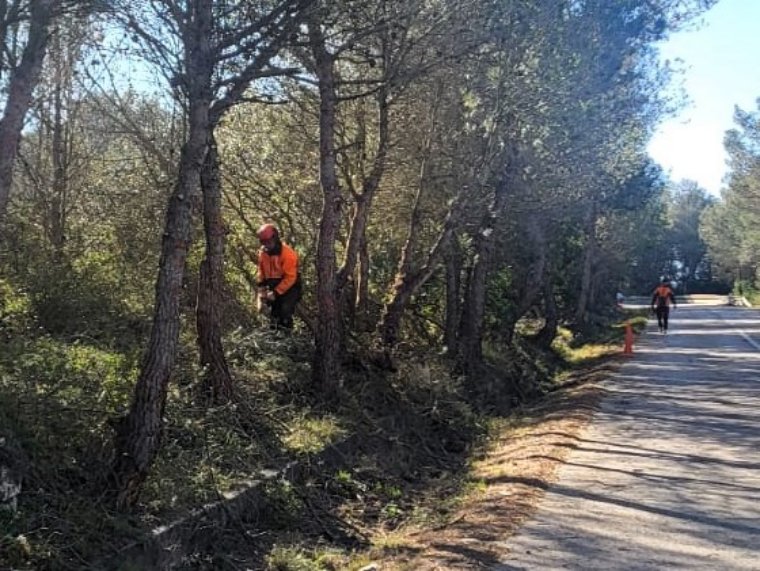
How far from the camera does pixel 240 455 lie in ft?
27.0

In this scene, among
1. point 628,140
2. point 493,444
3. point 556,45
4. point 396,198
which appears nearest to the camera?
point 493,444

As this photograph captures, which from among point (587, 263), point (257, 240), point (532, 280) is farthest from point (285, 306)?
point (587, 263)

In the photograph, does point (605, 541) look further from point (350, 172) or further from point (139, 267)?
point (350, 172)

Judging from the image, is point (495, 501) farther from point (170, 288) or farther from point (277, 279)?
point (277, 279)

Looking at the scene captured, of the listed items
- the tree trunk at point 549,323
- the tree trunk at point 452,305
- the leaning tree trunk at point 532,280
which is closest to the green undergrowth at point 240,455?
the tree trunk at point 452,305

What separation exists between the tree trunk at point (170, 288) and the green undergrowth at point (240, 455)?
0.22 m

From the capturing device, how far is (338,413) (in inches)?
436

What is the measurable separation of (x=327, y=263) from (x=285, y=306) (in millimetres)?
1127

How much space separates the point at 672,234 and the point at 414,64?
108 metres

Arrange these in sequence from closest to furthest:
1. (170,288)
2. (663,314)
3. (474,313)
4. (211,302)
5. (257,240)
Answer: (170,288) → (211,302) → (257,240) → (474,313) → (663,314)

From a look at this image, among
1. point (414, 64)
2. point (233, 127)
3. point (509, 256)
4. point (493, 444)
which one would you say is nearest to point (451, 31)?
point (414, 64)

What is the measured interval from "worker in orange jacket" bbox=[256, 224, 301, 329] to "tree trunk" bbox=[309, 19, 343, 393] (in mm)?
590

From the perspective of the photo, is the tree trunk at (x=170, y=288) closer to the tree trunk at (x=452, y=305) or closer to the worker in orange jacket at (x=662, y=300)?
the tree trunk at (x=452, y=305)

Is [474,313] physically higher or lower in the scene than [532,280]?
lower
